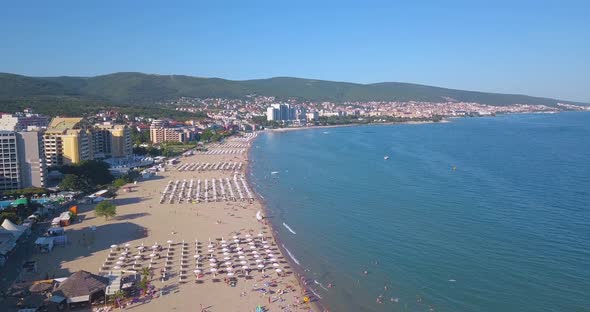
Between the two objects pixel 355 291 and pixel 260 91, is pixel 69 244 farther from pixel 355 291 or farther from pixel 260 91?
pixel 260 91

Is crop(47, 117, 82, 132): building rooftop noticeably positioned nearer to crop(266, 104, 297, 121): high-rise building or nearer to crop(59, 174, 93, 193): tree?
crop(59, 174, 93, 193): tree

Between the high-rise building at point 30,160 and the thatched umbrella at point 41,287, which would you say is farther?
the high-rise building at point 30,160

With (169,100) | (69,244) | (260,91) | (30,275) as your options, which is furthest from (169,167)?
(260,91)

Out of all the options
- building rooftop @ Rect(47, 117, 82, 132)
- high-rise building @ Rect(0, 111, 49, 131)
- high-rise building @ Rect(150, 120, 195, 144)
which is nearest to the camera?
high-rise building @ Rect(0, 111, 49, 131)

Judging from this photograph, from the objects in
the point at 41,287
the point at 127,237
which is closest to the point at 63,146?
the point at 127,237

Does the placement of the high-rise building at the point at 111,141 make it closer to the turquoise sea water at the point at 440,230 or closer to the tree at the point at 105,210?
the turquoise sea water at the point at 440,230

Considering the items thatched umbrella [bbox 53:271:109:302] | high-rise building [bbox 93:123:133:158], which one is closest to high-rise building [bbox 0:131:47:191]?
high-rise building [bbox 93:123:133:158]

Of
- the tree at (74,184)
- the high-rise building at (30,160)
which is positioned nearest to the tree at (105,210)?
the tree at (74,184)
